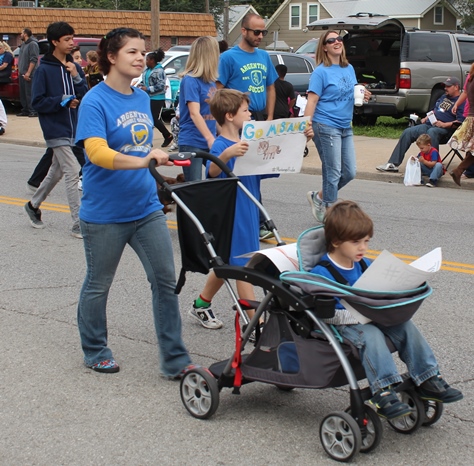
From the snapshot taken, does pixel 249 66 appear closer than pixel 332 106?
Yes

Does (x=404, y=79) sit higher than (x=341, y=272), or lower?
lower

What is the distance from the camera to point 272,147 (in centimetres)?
536

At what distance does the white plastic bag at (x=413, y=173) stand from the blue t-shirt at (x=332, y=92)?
14.4 ft

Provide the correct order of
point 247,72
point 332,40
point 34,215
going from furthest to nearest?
point 34,215 → point 332,40 → point 247,72

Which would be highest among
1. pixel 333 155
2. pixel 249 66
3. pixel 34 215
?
pixel 249 66

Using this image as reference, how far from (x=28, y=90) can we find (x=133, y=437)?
1889cm

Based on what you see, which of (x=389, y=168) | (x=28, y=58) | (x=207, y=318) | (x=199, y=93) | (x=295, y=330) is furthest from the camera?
(x=28, y=58)

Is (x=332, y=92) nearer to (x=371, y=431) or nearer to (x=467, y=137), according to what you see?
(x=467, y=137)

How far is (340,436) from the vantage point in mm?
3732

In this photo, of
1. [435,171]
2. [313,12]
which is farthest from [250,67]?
[313,12]

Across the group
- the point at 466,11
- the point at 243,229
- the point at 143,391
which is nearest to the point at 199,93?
the point at 243,229

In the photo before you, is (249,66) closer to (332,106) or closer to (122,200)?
(332,106)

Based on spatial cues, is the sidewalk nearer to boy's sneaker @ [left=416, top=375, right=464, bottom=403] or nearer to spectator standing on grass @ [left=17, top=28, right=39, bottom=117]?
spectator standing on grass @ [left=17, top=28, right=39, bottom=117]

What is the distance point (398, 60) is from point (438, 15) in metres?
38.6
